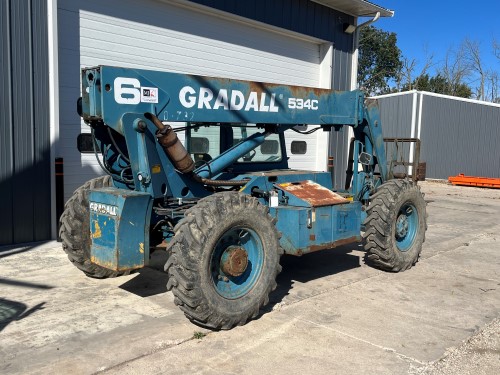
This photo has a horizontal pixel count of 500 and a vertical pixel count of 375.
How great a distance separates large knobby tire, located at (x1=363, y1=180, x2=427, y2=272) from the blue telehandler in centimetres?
2

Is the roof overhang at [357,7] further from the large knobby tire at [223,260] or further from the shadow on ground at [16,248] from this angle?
the large knobby tire at [223,260]

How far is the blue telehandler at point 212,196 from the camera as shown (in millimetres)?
4656

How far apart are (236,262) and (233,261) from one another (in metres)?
0.04

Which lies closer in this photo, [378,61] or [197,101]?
[197,101]

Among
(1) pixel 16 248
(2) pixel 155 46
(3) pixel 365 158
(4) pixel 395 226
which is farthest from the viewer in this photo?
(2) pixel 155 46

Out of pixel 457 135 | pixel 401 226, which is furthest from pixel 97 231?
pixel 457 135

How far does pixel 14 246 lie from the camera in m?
7.83

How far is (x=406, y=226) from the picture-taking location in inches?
287

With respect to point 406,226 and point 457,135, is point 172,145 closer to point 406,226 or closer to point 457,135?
point 406,226

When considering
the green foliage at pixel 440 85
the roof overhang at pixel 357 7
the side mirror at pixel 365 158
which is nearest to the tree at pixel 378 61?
the green foliage at pixel 440 85

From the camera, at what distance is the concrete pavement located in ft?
Answer: 13.4

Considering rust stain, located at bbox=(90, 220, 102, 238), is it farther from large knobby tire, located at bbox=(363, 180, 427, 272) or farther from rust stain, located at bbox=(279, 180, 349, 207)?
large knobby tire, located at bbox=(363, 180, 427, 272)

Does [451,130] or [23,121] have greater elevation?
[451,130]

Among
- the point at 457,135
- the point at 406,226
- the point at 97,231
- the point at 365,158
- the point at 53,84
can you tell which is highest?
the point at 53,84
